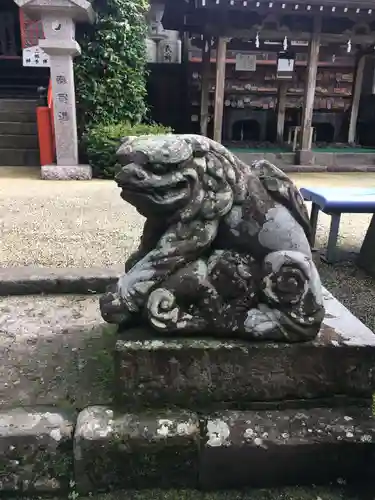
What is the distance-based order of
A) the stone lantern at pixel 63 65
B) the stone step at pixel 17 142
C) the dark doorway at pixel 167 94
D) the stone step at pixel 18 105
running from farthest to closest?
the dark doorway at pixel 167 94 < the stone step at pixel 18 105 < the stone step at pixel 17 142 < the stone lantern at pixel 63 65

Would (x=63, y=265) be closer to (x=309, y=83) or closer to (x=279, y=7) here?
(x=279, y=7)

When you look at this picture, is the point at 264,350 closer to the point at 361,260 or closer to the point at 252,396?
the point at 252,396

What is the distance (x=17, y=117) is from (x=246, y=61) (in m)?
6.86

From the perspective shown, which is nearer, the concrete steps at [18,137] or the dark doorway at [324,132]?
the concrete steps at [18,137]

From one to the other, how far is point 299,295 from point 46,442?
1006 mm

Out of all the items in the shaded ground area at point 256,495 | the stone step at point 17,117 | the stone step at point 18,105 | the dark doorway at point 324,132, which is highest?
the stone step at point 18,105

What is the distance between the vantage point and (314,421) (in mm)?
1679

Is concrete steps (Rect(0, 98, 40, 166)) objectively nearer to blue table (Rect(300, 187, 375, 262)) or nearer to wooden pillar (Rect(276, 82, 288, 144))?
wooden pillar (Rect(276, 82, 288, 144))

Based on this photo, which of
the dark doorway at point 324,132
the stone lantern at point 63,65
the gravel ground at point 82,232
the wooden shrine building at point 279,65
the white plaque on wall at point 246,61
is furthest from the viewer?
the dark doorway at point 324,132

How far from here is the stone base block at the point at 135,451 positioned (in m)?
1.58

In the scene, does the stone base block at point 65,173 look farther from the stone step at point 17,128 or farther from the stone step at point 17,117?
the stone step at point 17,117

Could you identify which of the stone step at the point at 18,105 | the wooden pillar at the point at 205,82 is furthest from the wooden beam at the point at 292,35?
the stone step at the point at 18,105

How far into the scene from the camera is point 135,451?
5.22 feet

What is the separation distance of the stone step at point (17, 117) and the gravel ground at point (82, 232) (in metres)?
3.21
